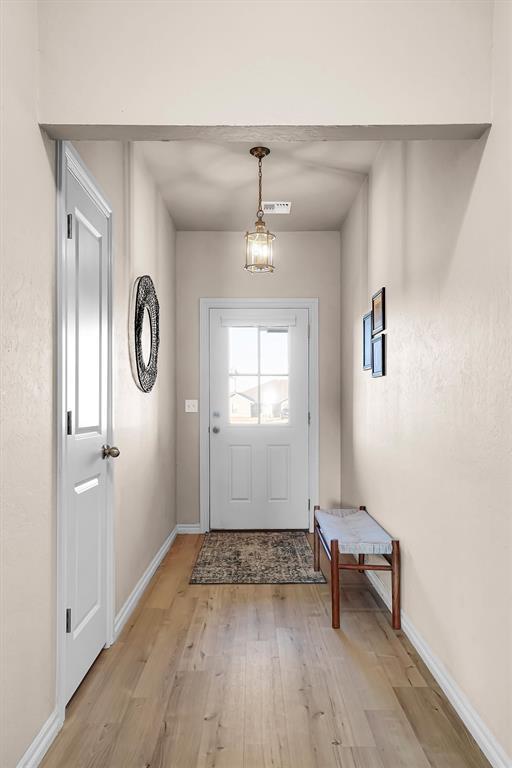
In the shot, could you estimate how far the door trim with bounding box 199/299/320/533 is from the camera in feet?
16.1

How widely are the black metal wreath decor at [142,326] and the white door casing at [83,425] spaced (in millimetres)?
553

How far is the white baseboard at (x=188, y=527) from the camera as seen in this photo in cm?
488

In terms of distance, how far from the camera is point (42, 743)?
5.89ft

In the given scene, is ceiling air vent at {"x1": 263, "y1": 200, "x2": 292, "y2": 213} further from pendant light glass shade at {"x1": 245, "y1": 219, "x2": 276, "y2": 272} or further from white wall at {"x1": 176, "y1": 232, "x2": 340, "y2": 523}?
white wall at {"x1": 176, "y1": 232, "x2": 340, "y2": 523}

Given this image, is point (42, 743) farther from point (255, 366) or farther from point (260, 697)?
point (255, 366)

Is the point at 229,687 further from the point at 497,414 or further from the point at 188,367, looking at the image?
the point at 188,367

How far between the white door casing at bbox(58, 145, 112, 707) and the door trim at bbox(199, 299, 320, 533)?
2.25m

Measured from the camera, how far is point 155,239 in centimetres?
388

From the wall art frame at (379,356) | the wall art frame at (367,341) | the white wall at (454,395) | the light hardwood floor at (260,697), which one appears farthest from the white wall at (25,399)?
the wall art frame at (367,341)

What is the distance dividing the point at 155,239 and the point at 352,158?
1393 mm

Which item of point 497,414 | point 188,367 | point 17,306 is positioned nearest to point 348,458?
point 188,367

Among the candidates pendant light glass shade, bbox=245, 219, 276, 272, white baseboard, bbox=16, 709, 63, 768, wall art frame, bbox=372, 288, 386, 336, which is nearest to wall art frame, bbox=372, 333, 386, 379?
wall art frame, bbox=372, 288, 386, 336

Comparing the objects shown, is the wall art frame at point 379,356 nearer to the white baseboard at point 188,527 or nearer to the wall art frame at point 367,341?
the wall art frame at point 367,341

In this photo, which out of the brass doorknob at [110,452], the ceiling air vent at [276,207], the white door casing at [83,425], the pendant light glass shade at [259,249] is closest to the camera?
the white door casing at [83,425]
